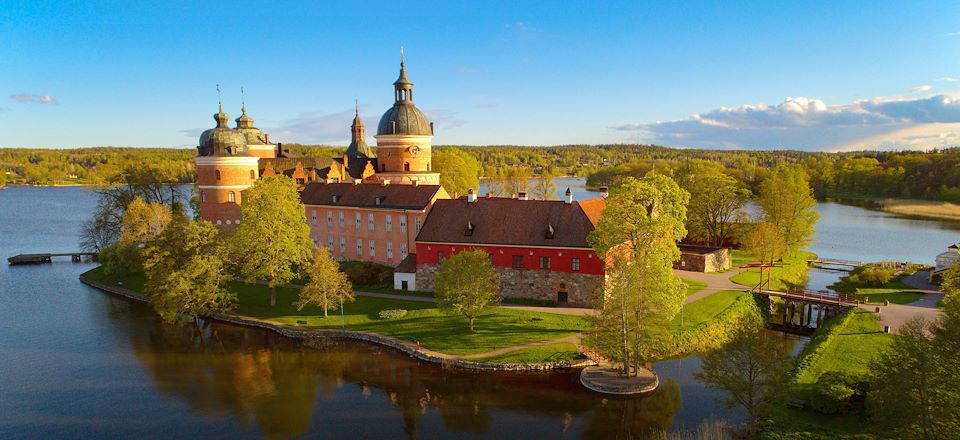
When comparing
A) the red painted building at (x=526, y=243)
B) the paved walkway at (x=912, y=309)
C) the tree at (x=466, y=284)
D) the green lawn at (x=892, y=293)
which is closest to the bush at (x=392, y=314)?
the tree at (x=466, y=284)

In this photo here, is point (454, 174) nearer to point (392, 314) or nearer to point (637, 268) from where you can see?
point (392, 314)

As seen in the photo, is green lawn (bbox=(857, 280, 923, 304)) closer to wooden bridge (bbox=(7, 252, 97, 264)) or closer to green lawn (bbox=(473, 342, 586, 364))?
green lawn (bbox=(473, 342, 586, 364))

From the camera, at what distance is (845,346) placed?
3134 cm

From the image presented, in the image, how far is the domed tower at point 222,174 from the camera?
56938mm

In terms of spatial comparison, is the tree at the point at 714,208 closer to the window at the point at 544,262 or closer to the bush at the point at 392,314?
the window at the point at 544,262

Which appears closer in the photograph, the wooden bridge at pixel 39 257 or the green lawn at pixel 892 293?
the green lawn at pixel 892 293

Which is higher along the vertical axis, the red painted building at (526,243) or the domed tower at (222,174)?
the domed tower at (222,174)

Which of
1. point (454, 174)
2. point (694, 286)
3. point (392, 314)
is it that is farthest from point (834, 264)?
point (392, 314)

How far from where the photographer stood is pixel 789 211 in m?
55.8

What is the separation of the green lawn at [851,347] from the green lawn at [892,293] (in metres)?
5.84

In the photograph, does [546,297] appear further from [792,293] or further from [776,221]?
[776,221]

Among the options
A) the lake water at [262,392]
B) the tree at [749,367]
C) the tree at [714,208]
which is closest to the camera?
the tree at [749,367]

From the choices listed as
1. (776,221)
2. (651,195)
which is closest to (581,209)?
(651,195)

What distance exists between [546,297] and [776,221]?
98.5 feet
